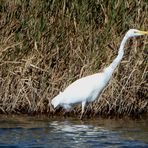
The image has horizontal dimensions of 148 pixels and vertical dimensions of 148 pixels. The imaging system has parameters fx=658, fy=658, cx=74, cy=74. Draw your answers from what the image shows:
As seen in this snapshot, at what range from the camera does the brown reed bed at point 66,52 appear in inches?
384

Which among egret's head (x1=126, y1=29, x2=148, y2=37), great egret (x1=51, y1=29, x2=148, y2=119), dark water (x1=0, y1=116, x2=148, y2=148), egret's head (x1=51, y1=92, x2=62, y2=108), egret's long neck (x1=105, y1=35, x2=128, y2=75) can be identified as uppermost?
egret's head (x1=126, y1=29, x2=148, y2=37)

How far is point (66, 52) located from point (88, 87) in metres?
0.63

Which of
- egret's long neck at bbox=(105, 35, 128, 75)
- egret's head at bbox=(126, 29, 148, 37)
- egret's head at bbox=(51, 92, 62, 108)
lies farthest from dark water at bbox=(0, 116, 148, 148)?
egret's head at bbox=(126, 29, 148, 37)

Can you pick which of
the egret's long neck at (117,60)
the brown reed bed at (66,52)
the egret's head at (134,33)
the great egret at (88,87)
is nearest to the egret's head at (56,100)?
the great egret at (88,87)

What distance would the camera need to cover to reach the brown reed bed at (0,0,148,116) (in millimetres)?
9758

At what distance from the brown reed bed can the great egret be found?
138mm

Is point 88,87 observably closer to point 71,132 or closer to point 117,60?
point 117,60

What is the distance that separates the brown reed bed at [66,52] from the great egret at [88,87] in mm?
138

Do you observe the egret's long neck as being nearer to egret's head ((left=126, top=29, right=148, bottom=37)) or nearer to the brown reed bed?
egret's head ((left=126, top=29, right=148, bottom=37))

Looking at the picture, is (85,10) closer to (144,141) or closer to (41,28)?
(41,28)

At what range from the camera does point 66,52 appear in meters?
10.0

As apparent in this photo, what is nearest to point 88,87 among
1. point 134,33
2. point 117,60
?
point 117,60

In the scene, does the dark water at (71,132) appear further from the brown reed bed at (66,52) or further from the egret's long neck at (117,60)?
the egret's long neck at (117,60)

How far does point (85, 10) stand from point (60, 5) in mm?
426
